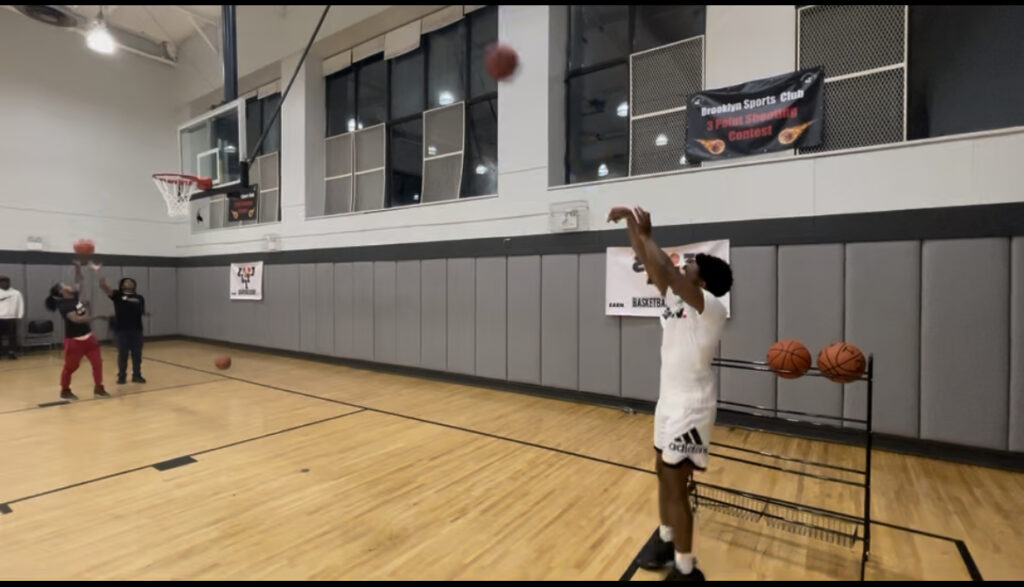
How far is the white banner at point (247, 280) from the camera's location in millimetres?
11173

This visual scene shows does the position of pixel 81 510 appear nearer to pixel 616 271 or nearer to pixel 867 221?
pixel 616 271

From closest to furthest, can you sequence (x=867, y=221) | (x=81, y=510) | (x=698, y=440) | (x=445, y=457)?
(x=698, y=440)
(x=81, y=510)
(x=445, y=457)
(x=867, y=221)

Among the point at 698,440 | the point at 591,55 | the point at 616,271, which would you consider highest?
A: the point at 591,55

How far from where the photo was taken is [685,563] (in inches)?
108

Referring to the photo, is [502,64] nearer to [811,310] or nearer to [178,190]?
[811,310]

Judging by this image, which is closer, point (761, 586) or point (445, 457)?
point (761, 586)

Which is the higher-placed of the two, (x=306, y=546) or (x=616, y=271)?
(x=616, y=271)

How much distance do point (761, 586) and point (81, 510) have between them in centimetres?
435

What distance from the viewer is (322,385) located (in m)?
7.80

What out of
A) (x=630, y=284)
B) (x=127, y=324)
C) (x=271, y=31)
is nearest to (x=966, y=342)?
(x=630, y=284)

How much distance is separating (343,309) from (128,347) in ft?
10.6

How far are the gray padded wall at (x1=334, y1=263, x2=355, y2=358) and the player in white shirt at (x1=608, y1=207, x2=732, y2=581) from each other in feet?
24.8

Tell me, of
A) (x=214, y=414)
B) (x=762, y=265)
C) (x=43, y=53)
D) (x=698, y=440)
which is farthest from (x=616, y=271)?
(x=43, y=53)

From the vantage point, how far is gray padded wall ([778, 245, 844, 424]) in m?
5.11
